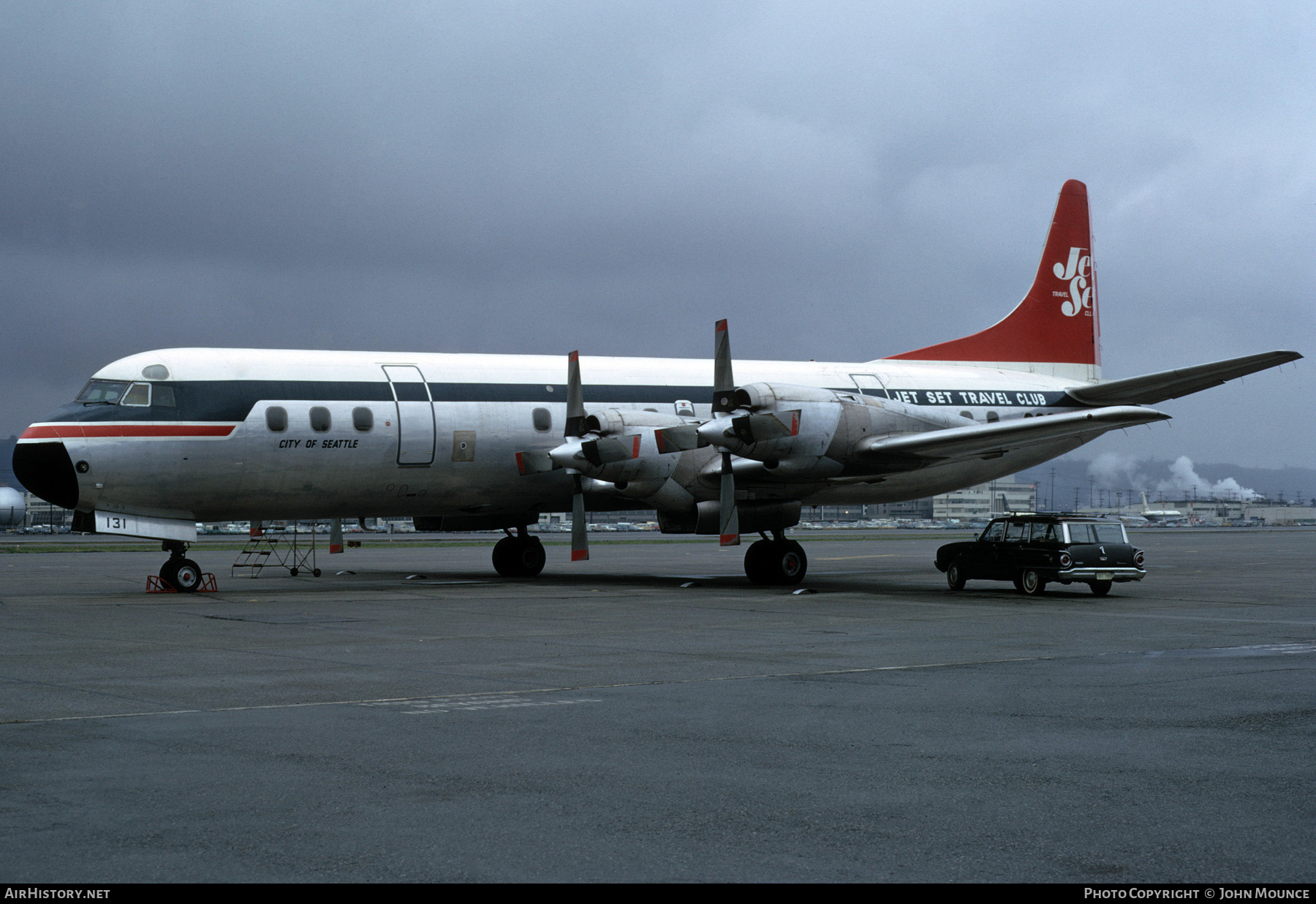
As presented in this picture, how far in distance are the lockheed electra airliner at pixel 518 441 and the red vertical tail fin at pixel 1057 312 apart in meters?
2.93

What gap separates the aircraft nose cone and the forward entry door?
6.09 metres

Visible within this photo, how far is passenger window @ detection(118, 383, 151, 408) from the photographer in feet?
72.7

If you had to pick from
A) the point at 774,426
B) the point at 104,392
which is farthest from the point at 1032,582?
the point at 104,392

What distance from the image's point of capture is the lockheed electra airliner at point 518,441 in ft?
72.5

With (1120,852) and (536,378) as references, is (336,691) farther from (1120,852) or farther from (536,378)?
(536,378)

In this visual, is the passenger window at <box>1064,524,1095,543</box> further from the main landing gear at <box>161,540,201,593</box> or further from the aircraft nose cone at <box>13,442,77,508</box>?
the aircraft nose cone at <box>13,442,77,508</box>

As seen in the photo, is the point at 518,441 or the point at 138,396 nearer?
the point at 138,396

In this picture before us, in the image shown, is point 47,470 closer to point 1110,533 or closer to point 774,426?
point 774,426

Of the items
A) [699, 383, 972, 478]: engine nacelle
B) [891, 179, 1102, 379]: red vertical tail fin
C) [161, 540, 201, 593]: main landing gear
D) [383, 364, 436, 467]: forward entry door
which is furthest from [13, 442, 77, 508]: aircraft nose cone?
[891, 179, 1102, 379]: red vertical tail fin

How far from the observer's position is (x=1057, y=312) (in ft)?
104

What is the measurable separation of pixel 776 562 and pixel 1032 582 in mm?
5581

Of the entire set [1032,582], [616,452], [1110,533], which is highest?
[616,452]

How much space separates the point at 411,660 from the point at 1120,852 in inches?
343

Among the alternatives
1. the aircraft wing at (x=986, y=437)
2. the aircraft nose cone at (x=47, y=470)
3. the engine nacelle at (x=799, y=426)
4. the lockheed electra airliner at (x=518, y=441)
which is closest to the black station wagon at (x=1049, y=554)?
the aircraft wing at (x=986, y=437)
